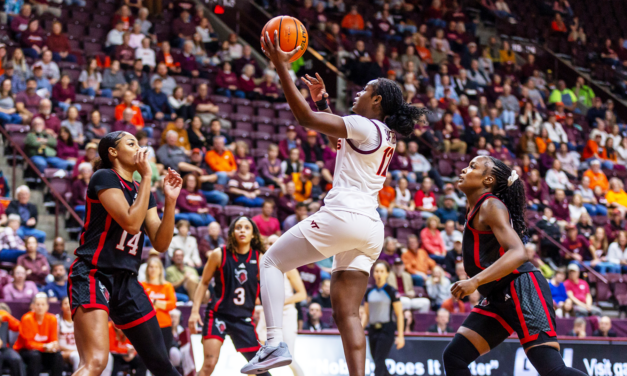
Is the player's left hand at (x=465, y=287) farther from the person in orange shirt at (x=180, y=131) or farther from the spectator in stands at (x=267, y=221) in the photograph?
the person in orange shirt at (x=180, y=131)

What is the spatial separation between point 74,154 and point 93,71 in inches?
78.9

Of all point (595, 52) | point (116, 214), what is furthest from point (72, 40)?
point (595, 52)

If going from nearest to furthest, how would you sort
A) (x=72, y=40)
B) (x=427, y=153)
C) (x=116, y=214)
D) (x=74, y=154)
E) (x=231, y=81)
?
(x=116, y=214) → (x=74, y=154) → (x=72, y=40) → (x=231, y=81) → (x=427, y=153)

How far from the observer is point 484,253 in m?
4.71

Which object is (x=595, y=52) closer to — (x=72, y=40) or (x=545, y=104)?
(x=545, y=104)

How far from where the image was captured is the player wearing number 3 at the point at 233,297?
21.0 ft

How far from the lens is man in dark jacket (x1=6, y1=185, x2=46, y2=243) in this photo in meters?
9.76

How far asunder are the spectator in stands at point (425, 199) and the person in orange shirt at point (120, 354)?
21.7ft

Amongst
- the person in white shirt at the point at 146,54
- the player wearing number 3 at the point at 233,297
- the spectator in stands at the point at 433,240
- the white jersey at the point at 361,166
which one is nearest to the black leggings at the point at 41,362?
the player wearing number 3 at the point at 233,297

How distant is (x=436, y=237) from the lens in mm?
12477

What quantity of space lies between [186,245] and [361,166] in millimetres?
6387

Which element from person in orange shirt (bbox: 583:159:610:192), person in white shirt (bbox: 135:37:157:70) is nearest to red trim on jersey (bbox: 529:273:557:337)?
person in white shirt (bbox: 135:37:157:70)

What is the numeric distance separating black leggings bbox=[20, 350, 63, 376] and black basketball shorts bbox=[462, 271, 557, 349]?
16.8 feet

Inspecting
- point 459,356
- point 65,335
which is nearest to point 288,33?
point 459,356
